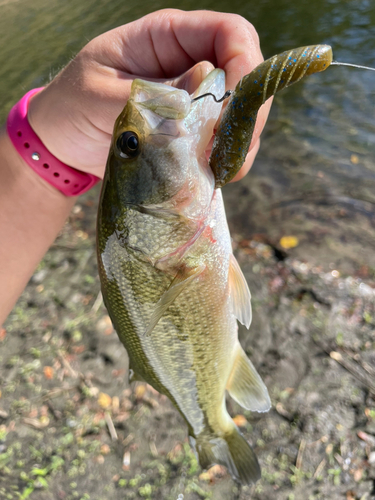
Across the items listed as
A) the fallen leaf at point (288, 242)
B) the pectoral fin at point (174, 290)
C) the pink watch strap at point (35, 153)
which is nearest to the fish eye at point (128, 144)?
the pectoral fin at point (174, 290)

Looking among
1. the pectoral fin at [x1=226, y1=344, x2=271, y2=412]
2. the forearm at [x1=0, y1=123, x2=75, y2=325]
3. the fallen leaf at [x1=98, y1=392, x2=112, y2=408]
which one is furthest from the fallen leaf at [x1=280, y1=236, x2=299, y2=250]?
the forearm at [x1=0, y1=123, x2=75, y2=325]

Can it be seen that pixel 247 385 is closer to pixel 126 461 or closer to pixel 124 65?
pixel 126 461

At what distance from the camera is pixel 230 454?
239 cm

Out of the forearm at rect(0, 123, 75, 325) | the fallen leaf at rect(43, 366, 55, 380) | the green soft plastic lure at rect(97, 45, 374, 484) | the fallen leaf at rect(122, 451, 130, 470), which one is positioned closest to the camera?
the green soft plastic lure at rect(97, 45, 374, 484)

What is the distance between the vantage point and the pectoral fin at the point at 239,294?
192 cm

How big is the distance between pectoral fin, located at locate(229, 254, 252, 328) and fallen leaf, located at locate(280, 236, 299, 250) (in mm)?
2819

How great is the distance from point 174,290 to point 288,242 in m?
3.39

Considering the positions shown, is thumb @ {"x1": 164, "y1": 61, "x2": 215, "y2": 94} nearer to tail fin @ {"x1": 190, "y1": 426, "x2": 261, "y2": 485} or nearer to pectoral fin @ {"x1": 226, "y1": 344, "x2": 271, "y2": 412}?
pectoral fin @ {"x1": 226, "y1": 344, "x2": 271, "y2": 412}

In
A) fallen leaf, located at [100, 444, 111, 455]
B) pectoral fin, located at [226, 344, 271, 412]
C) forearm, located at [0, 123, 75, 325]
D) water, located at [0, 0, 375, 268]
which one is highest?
forearm, located at [0, 123, 75, 325]

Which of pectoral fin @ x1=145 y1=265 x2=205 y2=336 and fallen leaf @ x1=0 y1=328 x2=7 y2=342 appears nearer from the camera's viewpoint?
pectoral fin @ x1=145 y1=265 x2=205 y2=336

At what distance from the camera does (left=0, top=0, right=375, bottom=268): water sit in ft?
16.3

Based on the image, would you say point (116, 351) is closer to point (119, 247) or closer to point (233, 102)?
point (119, 247)

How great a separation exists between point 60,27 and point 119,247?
47.6 feet

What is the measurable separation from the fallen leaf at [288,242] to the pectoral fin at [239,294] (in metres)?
2.82
